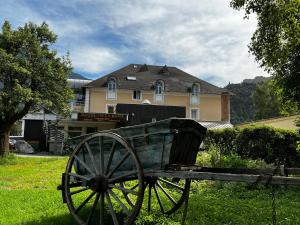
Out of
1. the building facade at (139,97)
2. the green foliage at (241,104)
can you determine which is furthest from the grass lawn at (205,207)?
the green foliage at (241,104)

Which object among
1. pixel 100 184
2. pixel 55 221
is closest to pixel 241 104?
pixel 55 221

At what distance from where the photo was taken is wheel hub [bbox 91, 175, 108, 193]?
24.6 ft

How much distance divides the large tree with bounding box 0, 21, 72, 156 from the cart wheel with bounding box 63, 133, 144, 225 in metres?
19.5

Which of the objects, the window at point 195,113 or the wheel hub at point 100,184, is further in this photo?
the window at point 195,113

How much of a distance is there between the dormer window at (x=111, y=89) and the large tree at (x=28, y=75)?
76.7 feet

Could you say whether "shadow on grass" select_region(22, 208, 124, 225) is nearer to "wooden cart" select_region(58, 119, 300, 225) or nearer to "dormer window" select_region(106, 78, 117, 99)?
"wooden cart" select_region(58, 119, 300, 225)

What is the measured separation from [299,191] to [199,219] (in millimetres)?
5337

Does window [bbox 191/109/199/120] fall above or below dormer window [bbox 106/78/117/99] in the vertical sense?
below

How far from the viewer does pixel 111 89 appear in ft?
179

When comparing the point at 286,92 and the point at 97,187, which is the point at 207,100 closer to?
the point at 286,92

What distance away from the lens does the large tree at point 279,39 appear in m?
13.4

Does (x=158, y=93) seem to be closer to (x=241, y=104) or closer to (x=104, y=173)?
(x=104, y=173)

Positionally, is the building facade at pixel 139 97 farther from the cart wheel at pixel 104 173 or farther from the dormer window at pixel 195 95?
the cart wheel at pixel 104 173

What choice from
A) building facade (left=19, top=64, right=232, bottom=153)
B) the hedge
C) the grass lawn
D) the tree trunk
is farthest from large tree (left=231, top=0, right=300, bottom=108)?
building facade (left=19, top=64, right=232, bottom=153)
